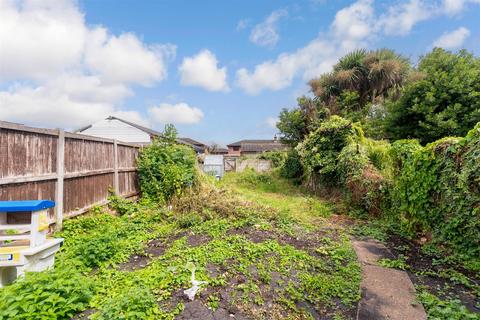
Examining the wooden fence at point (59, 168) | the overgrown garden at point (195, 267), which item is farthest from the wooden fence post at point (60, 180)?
the overgrown garden at point (195, 267)

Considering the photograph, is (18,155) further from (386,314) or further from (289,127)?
(289,127)

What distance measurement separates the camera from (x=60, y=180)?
3.87 meters

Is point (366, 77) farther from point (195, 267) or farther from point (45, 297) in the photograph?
point (45, 297)

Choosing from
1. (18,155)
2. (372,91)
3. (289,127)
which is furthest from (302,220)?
(372,91)

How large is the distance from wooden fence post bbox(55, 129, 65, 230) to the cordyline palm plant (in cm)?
1227

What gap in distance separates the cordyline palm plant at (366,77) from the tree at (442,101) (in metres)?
2.58

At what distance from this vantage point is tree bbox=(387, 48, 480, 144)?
9430mm

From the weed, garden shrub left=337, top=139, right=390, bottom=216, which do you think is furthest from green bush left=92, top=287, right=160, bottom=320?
garden shrub left=337, top=139, right=390, bottom=216

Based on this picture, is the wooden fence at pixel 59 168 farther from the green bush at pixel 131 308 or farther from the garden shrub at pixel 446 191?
the garden shrub at pixel 446 191

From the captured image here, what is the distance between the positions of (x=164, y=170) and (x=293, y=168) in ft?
25.5

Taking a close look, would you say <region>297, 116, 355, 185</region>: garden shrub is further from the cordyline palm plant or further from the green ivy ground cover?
the cordyline palm plant

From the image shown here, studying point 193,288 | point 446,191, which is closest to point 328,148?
point 446,191

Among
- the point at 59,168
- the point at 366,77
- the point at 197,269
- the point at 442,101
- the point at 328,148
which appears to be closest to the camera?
the point at 197,269

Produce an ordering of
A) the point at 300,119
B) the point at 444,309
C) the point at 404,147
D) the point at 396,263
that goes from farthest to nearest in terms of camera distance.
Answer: the point at 300,119 → the point at 404,147 → the point at 396,263 → the point at 444,309
